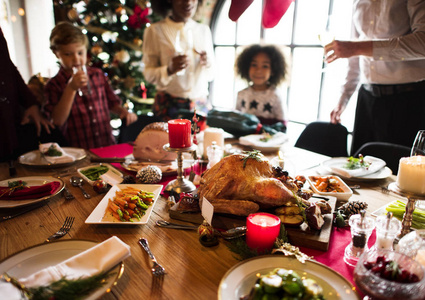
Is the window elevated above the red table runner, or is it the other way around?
the window


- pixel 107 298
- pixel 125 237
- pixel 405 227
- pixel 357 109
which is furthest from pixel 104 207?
pixel 357 109

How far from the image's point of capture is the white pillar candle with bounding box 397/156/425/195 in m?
0.87

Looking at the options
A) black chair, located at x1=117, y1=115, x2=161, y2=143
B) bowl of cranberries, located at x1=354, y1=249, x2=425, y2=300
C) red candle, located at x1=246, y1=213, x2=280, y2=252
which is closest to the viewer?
bowl of cranberries, located at x1=354, y1=249, x2=425, y2=300

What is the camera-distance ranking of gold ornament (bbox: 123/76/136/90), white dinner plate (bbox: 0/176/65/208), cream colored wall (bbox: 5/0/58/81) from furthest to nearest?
cream colored wall (bbox: 5/0/58/81) < gold ornament (bbox: 123/76/136/90) < white dinner plate (bbox: 0/176/65/208)

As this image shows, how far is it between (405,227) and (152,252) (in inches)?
31.3

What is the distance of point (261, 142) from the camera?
6.40ft

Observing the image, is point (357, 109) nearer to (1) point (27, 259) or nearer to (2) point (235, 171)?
(2) point (235, 171)

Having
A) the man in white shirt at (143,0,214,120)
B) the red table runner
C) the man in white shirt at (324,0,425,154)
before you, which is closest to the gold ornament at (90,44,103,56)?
the man in white shirt at (143,0,214,120)

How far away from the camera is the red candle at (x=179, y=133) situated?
1167 mm

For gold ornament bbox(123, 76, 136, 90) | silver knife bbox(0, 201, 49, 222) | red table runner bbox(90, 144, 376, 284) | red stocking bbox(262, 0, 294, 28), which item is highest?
red stocking bbox(262, 0, 294, 28)

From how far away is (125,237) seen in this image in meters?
0.99

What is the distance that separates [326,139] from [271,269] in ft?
5.06

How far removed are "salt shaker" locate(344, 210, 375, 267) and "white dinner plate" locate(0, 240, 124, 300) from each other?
64 centimetres

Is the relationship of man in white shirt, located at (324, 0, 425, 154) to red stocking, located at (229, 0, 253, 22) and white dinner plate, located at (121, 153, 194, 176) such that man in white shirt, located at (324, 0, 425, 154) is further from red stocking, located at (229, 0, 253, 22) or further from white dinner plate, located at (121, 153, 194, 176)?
white dinner plate, located at (121, 153, 194, 176)
